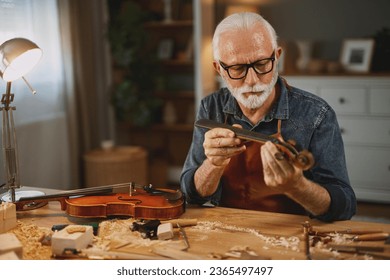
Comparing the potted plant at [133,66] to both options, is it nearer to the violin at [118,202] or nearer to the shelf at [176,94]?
the shelf at [176,94]

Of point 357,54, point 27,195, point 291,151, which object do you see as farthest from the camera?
point 357,54

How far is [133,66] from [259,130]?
2364 mm

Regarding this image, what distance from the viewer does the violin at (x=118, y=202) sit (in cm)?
150

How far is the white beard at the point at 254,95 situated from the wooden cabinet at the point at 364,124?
6.93 ft

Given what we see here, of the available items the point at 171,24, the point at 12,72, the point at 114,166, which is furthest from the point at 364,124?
the point at 12,72

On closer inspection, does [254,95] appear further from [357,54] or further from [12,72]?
[357,54]

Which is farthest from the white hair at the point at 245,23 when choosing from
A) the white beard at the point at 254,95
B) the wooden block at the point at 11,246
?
the wooden block at the point at 11,246

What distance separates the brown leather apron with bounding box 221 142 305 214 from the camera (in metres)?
1.69

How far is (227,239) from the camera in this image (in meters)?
1.33

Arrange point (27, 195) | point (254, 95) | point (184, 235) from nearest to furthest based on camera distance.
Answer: point (184, 235) < point (254, 95) < point (27, 195)

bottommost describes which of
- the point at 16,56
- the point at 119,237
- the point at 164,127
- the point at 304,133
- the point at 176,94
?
the point at 164,127

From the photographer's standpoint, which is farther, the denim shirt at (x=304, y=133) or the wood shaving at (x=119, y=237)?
the denim shirt at (x=304, y=133)

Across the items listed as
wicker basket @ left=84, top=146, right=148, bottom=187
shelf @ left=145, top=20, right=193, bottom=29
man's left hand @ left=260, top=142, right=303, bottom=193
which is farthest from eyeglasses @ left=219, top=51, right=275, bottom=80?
shelf @ left=145, top=20, right=193, bottom=29
